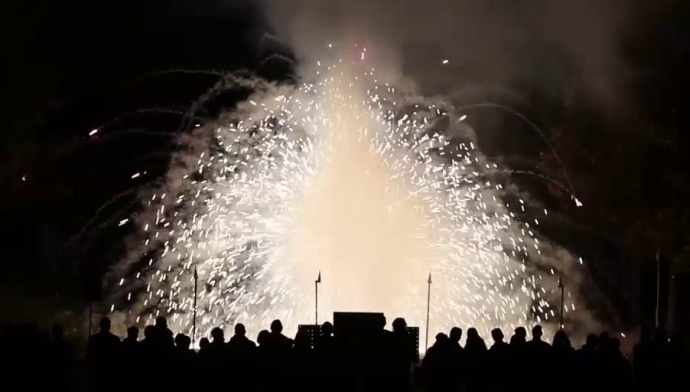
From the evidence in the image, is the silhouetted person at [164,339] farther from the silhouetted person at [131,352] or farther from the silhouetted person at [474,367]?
the silhouetted person at [474,367]

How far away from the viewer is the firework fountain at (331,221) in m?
26.9

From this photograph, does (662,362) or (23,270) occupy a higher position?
(23,270)

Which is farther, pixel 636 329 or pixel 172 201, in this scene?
pixel 636 329

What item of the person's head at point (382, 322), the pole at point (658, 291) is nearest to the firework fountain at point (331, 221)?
the pole at point (658, 291)

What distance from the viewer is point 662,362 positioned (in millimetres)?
12719

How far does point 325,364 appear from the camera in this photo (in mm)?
12711

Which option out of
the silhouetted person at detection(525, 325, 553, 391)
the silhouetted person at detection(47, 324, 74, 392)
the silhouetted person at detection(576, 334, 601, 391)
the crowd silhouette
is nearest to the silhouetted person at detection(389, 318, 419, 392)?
the crowd silhouette

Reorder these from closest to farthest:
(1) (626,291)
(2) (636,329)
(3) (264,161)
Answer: (3) (264,161) < (2) (636,329) < (1) (626,291)

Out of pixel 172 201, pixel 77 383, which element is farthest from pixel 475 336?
pixel 172 201

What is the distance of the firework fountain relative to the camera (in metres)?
26.9

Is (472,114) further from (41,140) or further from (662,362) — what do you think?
(662,362)

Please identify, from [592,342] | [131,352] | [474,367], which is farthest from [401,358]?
[131,352]

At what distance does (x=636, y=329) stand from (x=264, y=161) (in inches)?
411

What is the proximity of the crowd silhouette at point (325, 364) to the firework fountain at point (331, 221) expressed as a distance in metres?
14.0
